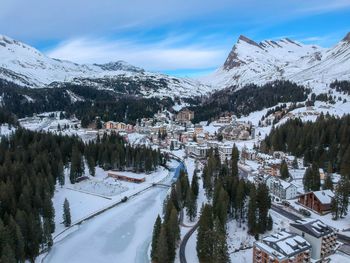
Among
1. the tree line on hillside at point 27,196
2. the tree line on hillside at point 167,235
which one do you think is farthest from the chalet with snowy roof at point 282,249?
the tree line on hillside at point 27,196

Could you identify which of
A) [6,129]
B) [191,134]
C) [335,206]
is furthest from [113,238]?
[191,134]

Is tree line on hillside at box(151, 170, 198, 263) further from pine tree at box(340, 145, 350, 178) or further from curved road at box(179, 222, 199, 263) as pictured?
pine tree at box(340, 145, 350, 178)

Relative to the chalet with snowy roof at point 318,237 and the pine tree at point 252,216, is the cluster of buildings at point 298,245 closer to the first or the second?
the chalet with snowy roof at point 318,237

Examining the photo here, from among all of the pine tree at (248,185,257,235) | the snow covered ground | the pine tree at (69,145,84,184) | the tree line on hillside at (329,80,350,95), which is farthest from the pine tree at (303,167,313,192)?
the tree line on hillside at (329,80,350,95)

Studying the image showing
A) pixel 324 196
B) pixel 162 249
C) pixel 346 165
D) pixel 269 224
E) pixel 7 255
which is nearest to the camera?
pixel 7 255

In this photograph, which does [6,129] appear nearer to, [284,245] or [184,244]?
[184,244]

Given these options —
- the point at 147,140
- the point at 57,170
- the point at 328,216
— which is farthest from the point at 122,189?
the point at 147,140
